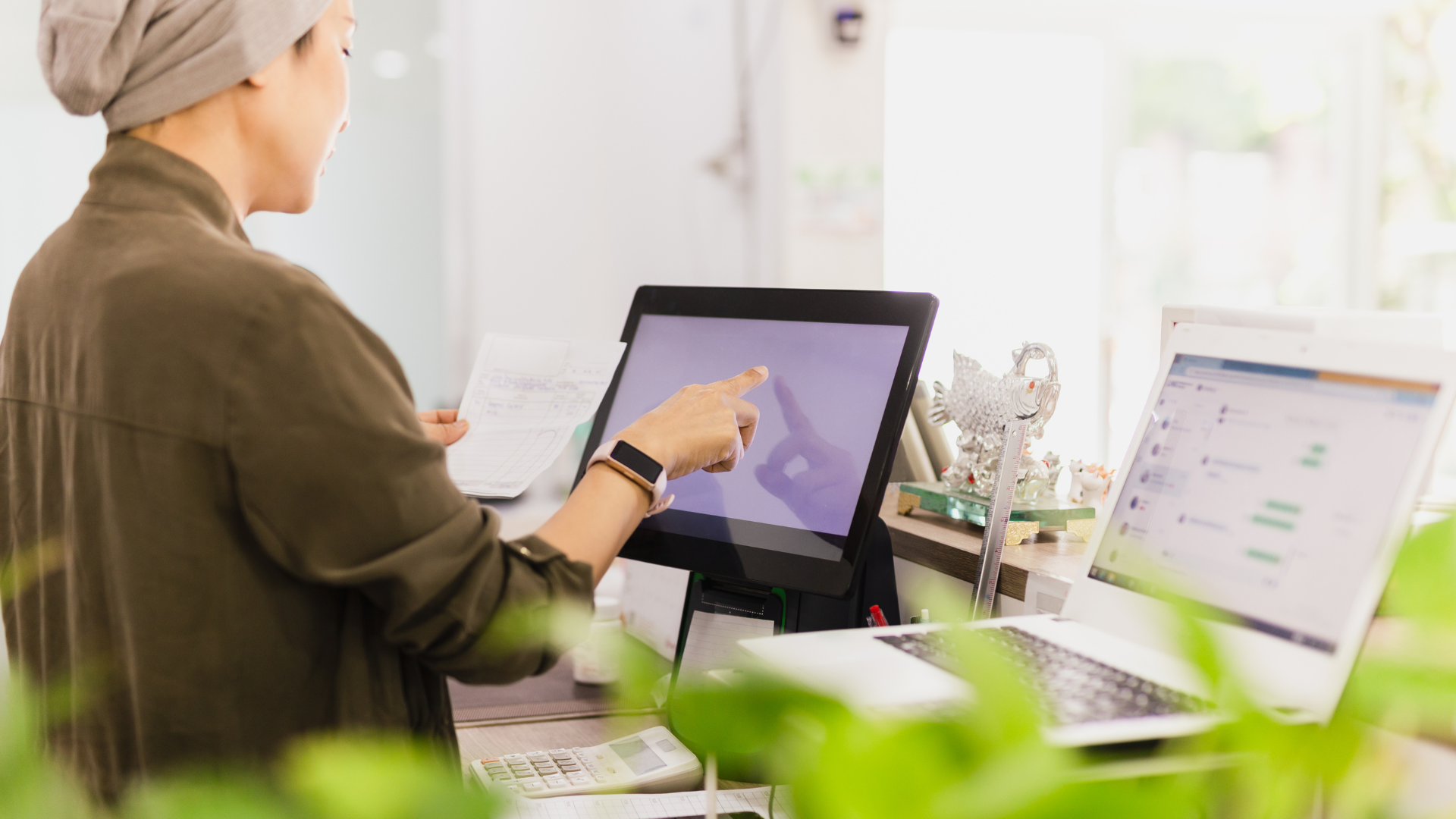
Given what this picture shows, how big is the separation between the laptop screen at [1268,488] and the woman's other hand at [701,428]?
336 millimetres

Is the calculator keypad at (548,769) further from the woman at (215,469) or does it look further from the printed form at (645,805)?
the woman at (215,469)

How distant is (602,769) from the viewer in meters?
1.12

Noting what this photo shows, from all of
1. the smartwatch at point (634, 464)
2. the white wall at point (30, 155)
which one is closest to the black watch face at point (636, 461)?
the smartwatch at point (634, 464)

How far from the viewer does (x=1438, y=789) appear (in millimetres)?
658

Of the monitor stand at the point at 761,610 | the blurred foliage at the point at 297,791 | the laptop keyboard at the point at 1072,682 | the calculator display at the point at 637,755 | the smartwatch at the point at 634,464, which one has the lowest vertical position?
the calculator display at the point at 637,755

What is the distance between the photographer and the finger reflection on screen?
1.10 metres

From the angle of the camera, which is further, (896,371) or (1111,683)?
(896,371)

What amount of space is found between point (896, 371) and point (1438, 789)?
21.8 inches

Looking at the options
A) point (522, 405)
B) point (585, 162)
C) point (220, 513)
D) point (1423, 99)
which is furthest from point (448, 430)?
point (1423, 99)

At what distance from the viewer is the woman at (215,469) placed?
729 millimetres

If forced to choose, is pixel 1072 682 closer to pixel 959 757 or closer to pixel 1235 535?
pixel 1235 535

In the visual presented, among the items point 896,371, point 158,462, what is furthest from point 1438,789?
point 158,462

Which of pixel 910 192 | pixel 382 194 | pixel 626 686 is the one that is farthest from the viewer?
pixel 910 192

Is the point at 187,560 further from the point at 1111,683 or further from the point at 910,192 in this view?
the point at 910,192
